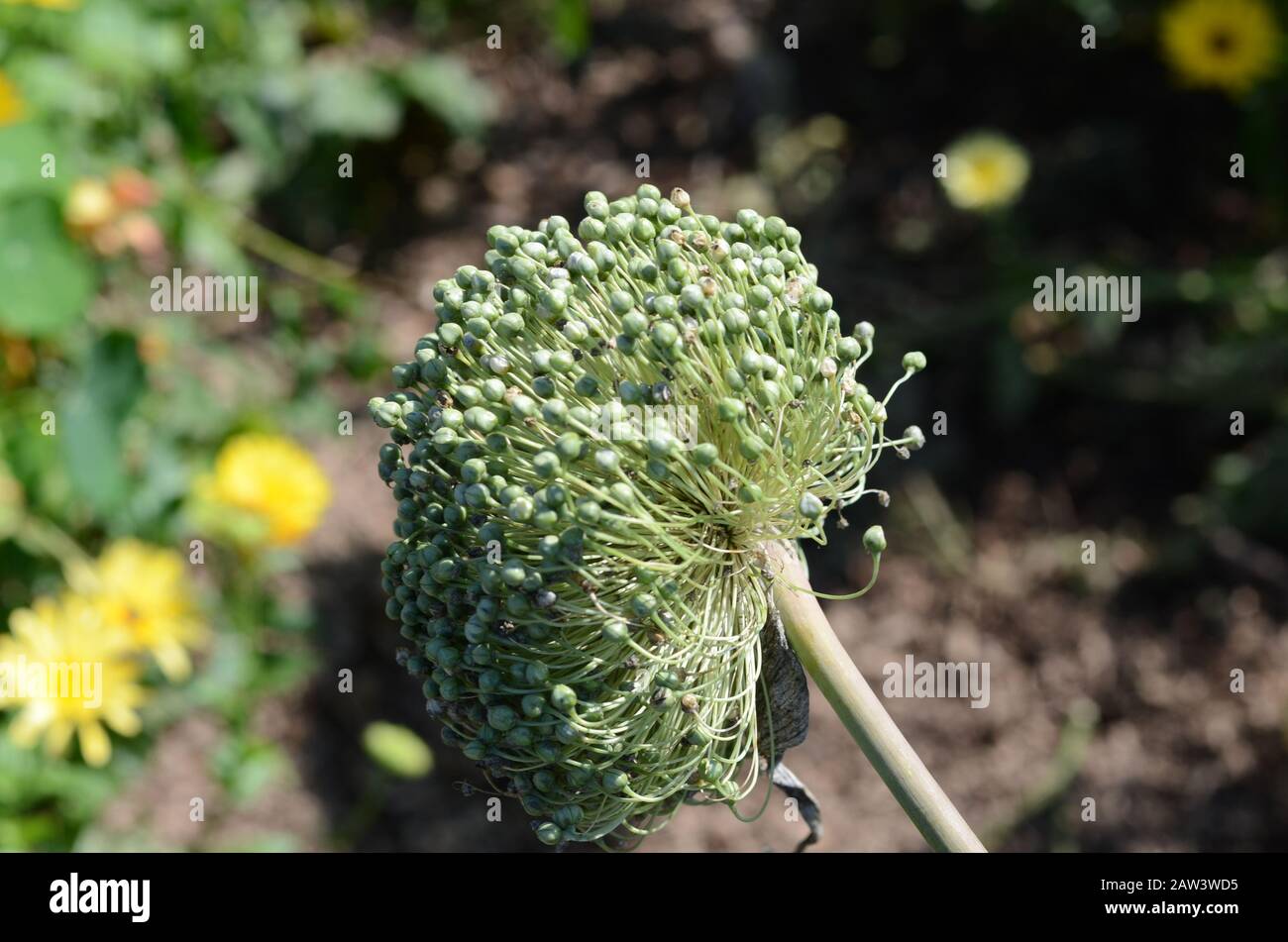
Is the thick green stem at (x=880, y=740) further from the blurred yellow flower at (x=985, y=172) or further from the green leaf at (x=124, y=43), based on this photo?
the blurred yellow flower at (x=985, y=172)

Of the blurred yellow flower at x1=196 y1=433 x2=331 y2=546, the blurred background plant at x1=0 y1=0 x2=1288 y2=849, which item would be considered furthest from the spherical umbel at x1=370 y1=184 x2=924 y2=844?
the blurred yellow flower at x1=196 y1=433 x2=331 y2=546

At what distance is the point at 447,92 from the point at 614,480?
305cm

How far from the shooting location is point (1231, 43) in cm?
348

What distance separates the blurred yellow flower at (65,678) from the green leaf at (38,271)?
0.58m

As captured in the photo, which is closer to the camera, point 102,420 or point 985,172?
point 102,420

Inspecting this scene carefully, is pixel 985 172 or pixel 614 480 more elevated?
pixel 985 172

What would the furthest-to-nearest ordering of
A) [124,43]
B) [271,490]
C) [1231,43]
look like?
[1231,43], [124,43], [271,490]

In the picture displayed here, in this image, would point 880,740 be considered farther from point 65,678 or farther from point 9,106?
point 9,106

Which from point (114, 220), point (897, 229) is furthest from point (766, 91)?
point (114, 220)

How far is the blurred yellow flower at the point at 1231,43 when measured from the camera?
347 centimetres

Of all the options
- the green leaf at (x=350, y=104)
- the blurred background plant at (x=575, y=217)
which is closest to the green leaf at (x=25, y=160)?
the blurred background plant at (x=575, y=217)

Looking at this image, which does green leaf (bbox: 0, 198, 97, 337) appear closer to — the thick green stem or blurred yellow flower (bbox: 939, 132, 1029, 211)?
the thick green stem

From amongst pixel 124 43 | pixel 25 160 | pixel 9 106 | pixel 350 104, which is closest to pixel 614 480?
pixel 25 160
